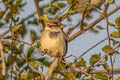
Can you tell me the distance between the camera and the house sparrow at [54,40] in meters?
4.40

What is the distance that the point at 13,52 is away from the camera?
11.1ft

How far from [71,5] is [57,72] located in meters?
0.72

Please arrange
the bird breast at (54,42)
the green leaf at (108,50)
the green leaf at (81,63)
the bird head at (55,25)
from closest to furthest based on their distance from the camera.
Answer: the green leaf at (108,50) < the green leaf at (81,63) < the bird breast at (54,42) < the bird head at (55,25)

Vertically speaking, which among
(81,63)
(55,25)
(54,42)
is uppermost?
(55,25)

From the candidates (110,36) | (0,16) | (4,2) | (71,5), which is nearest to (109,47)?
(110,36)

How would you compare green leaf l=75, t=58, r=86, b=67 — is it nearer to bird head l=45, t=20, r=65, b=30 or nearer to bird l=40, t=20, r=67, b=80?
bird l=40, t=20, r=67, b=80

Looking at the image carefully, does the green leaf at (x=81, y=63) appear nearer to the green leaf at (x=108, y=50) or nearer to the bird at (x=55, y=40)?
the green leaf at (x=108, y=50)

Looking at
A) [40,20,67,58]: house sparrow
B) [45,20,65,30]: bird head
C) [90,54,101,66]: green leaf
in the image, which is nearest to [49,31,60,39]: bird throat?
[40,20,67,58]: house sparrow

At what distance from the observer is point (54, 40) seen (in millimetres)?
4391

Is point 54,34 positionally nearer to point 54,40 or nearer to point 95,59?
point 54,40

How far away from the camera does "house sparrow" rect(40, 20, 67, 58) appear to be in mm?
4402

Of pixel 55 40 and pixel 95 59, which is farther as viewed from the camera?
pixel 55 40

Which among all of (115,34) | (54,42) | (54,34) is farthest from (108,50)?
(54,34)

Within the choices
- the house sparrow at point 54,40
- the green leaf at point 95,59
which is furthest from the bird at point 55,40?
the green leaf at point 95,59
